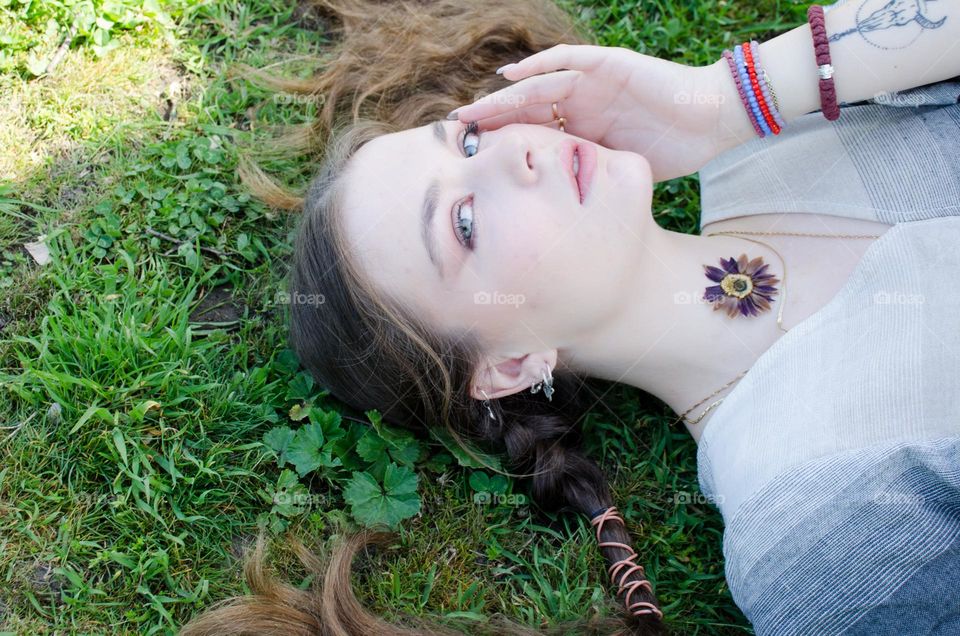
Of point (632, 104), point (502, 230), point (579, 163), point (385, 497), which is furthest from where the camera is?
point (632, 104)

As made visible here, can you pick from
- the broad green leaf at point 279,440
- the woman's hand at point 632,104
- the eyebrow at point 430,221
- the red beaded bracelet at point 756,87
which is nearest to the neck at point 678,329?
the woman's hand at point 632,104

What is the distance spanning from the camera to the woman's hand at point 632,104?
315 cm

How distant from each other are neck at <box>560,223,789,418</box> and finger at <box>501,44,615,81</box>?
76 cm

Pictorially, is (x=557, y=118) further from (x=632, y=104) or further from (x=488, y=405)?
(x=488, y=405)

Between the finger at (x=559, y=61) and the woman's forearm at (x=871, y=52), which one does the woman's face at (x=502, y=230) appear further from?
the woman's forearm at (x=871, y=52)

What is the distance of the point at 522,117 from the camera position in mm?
3260

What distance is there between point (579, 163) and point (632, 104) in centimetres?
55

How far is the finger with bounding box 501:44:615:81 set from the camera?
297 cm

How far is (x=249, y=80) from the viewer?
158 inches

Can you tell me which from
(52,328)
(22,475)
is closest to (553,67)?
(52,328)

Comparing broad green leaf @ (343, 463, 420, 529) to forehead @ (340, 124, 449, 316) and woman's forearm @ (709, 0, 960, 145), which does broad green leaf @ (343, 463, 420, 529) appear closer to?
forehead @ (340, 124, 449, 316)

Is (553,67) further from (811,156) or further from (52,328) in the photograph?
(52,328)

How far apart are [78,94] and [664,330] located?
3027 millimetres

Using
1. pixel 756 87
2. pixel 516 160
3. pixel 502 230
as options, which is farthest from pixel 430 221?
pixel 756 87
